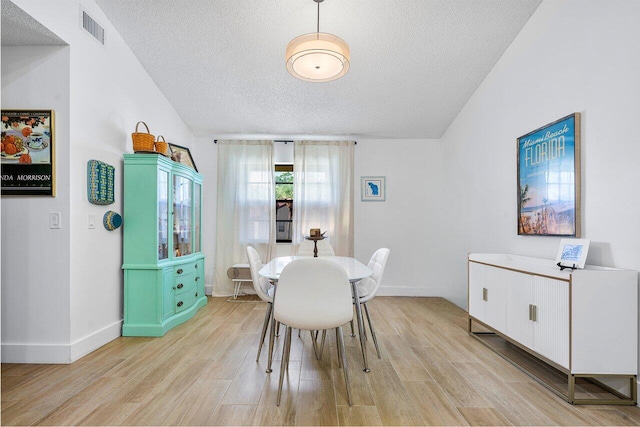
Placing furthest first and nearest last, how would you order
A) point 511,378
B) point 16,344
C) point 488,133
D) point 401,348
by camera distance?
point 488,133, point 401,348, point 16,344, point 511,378

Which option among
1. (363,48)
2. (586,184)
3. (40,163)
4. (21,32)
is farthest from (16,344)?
(586,184)

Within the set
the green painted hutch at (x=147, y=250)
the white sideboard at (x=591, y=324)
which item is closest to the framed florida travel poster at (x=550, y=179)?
the white sideboard at (x=591, y=324)

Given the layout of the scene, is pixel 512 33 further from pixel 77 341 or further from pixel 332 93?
pixel 77 341

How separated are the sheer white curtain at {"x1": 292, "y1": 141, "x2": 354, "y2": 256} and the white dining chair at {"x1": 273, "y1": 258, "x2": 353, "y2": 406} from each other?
2.74 m

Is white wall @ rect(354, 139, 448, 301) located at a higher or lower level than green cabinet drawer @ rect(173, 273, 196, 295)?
higher

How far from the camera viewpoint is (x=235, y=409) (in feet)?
5.92

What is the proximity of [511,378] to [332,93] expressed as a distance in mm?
3238

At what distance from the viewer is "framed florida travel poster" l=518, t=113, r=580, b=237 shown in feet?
7.69

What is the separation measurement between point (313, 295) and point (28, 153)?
242 cm

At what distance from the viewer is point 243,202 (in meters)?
4.72

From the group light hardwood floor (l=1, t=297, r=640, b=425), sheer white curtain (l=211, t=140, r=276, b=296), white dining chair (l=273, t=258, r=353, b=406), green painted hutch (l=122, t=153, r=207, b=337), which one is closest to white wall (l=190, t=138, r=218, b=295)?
sheer white curtain (l=211, t=140, r=276, b=296)

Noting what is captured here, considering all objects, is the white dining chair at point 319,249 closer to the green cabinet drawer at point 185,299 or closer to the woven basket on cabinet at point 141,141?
the green cabinet drawer at point 185,299

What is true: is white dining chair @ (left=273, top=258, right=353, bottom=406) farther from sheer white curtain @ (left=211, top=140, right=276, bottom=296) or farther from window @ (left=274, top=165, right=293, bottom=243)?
window @ (left=274, top=165, right=293, bottom=243)

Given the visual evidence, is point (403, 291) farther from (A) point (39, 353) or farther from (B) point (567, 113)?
(A) point (39, 353)
